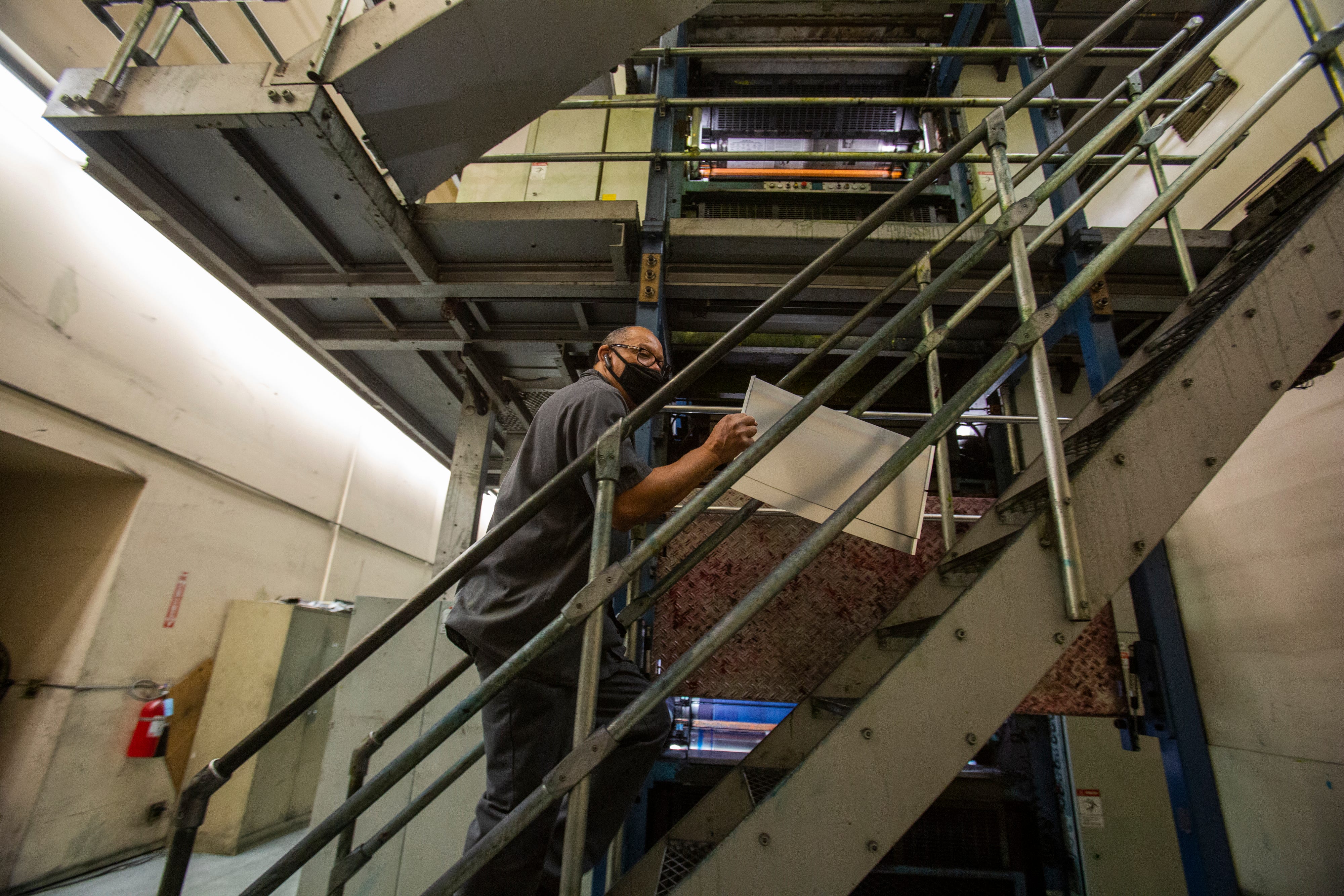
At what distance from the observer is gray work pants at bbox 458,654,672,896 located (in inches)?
57.6

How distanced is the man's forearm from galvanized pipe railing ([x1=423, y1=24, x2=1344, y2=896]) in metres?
0.38

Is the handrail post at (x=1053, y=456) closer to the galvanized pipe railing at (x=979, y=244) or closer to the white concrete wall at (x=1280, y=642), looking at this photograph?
the galvanized pipe railing at (x=979, y=244)

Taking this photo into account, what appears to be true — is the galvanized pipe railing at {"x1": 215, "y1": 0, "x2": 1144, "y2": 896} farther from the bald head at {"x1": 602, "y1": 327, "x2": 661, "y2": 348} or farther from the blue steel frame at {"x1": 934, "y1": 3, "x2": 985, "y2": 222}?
the blue steel frame at {"x1": 934, "y1": 3, "x2": 985, "y2": 222}

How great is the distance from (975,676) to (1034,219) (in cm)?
460

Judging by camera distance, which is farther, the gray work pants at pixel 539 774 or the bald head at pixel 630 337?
the bald head at pixel 630 337

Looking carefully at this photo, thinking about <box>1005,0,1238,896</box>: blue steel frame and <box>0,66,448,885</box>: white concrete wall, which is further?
<box>0,66,448,885</box>: white concrete wall

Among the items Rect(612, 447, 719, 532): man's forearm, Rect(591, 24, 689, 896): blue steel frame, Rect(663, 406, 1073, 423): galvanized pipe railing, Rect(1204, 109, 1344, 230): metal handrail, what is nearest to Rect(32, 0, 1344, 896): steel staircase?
Rect(612, 447, 719, 532): man's forearm

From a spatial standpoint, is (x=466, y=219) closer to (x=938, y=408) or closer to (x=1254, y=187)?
(x=938, y=408)

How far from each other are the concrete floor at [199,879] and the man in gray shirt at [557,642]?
12.2ft

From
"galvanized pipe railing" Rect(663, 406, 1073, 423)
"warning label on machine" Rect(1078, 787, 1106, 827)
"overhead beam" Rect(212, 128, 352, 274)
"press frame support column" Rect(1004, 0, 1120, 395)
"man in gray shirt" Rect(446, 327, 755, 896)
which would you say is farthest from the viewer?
"warning label on machine" Rect(1078, 787, 1106, 827)

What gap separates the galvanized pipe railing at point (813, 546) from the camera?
1.22 meters

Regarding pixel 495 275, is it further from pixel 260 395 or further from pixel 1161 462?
pixel 260 395

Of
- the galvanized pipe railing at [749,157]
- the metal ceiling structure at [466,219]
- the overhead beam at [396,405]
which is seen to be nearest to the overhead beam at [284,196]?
the metal ceiling structure at [466,219]

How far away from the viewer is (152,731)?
4.36 m
